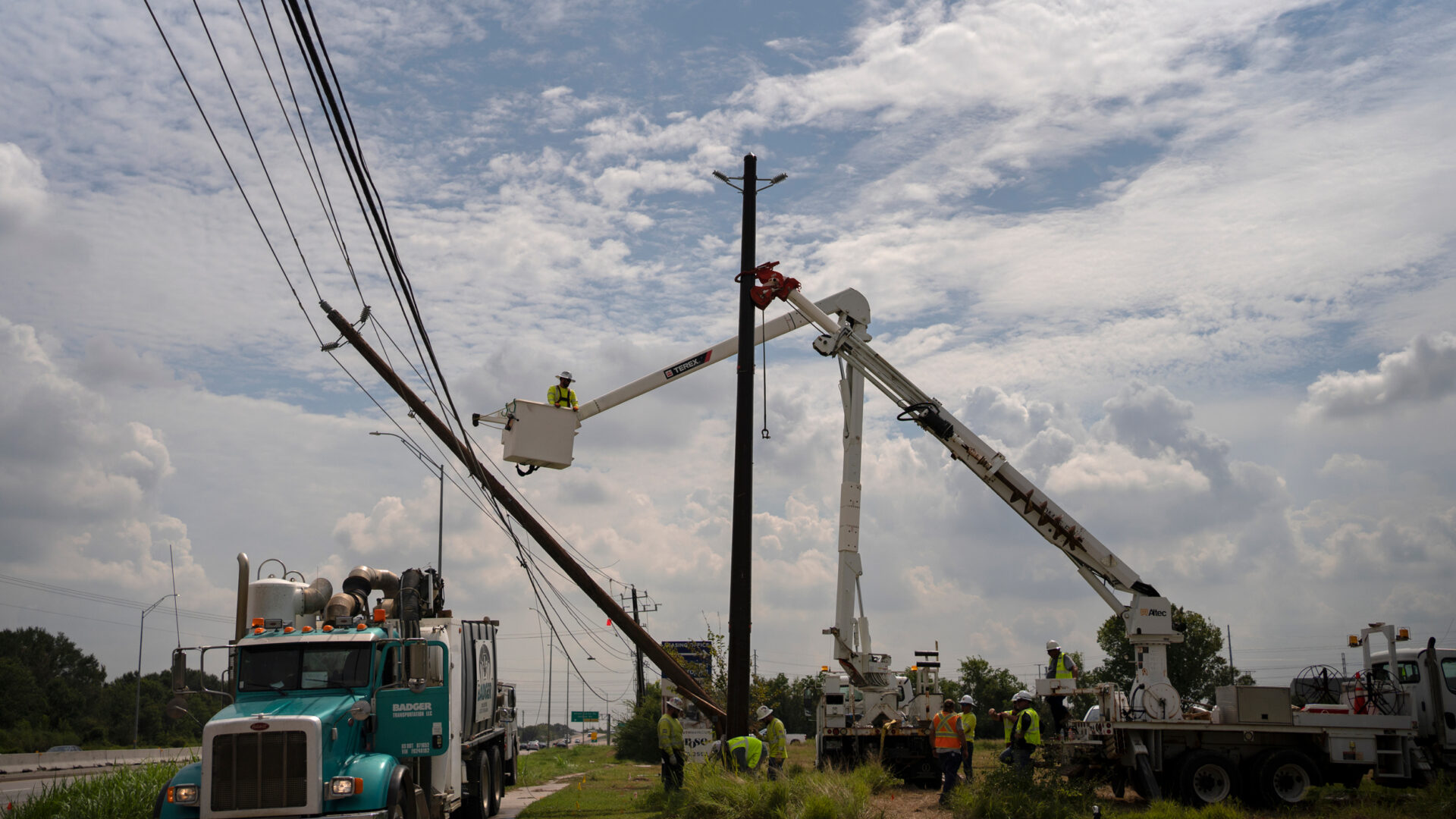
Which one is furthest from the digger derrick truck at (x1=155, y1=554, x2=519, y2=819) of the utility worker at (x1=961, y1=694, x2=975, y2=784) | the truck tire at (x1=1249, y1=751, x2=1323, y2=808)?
the truck tire at (x1=1249, y1=751, x2=1323, y2=808)

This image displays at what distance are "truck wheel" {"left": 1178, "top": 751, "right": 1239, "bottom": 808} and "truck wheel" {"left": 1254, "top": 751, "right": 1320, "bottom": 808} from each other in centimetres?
39

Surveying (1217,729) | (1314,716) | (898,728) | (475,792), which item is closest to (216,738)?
(475,792)

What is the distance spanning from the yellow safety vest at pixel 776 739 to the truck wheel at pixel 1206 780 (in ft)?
20.6

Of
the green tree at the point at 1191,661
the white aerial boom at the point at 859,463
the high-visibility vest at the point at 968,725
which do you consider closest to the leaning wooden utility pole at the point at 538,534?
the white aerial boom at the point at 859,463

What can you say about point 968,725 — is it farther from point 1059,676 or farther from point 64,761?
point 64,761

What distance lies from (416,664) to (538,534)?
18.7 feet

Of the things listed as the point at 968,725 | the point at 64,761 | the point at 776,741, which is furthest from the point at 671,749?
the point at 64,761

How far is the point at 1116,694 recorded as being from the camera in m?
18.0

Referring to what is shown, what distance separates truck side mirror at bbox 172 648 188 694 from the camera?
12.6 metres

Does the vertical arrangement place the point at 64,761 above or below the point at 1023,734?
below

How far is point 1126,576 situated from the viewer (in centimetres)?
1969

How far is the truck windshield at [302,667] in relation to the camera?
12.9 meters

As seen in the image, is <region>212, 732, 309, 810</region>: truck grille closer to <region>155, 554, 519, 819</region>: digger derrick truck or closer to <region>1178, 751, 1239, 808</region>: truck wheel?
<region>155, 554, 519, 819</region>: digger derrick truck

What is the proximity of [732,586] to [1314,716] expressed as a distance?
9461mm
